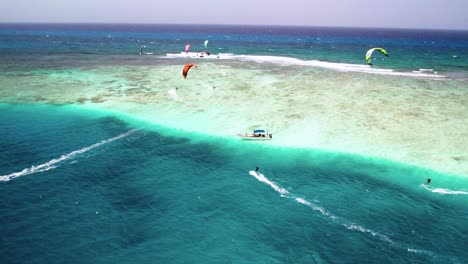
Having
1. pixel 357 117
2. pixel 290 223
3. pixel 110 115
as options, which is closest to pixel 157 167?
pixel 290 223

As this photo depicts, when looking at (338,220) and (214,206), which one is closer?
(338,220)

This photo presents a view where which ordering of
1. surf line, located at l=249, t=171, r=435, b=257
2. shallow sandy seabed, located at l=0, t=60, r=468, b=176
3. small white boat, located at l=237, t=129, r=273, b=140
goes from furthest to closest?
small white boat, located at l=237, t=129, r=273, b=140, shallow sandy seabed, located at l=0, t=60, r=468, b=176, surf line, located at l=249, t=171, r=435, b=257

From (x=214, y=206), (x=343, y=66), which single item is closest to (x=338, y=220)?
(x=214, y=206)

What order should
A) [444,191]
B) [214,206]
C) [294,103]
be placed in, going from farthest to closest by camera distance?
[294,103] < [444,191] < [214,206]

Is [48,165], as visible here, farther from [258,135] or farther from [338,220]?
[338,220]

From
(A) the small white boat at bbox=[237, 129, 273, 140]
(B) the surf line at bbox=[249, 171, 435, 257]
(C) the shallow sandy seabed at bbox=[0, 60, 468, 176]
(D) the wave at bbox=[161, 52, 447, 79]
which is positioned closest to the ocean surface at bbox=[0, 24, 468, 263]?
(B) the surf line at bbox=[249, 171, 435, 257]

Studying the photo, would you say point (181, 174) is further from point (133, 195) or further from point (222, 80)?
point (222, 80)

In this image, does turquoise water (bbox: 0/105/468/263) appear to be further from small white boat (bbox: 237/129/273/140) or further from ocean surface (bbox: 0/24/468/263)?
small white boat (bbox: 237/129/273/140)
